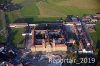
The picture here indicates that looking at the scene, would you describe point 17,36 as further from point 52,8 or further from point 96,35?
point 96,35

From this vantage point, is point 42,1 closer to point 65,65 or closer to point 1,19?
point 1,19

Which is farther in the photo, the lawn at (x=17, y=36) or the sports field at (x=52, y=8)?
the sports field at (x=52, y=8)

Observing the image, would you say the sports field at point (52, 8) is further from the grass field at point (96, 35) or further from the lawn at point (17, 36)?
the grass field at point (96, 35)

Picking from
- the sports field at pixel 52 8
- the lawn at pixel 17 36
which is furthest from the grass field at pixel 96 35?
the lawn at pixel 17 36

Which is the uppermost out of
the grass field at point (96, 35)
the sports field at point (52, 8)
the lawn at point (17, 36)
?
the sports field at point (52, 8)

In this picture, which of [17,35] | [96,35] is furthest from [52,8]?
[96,35]
